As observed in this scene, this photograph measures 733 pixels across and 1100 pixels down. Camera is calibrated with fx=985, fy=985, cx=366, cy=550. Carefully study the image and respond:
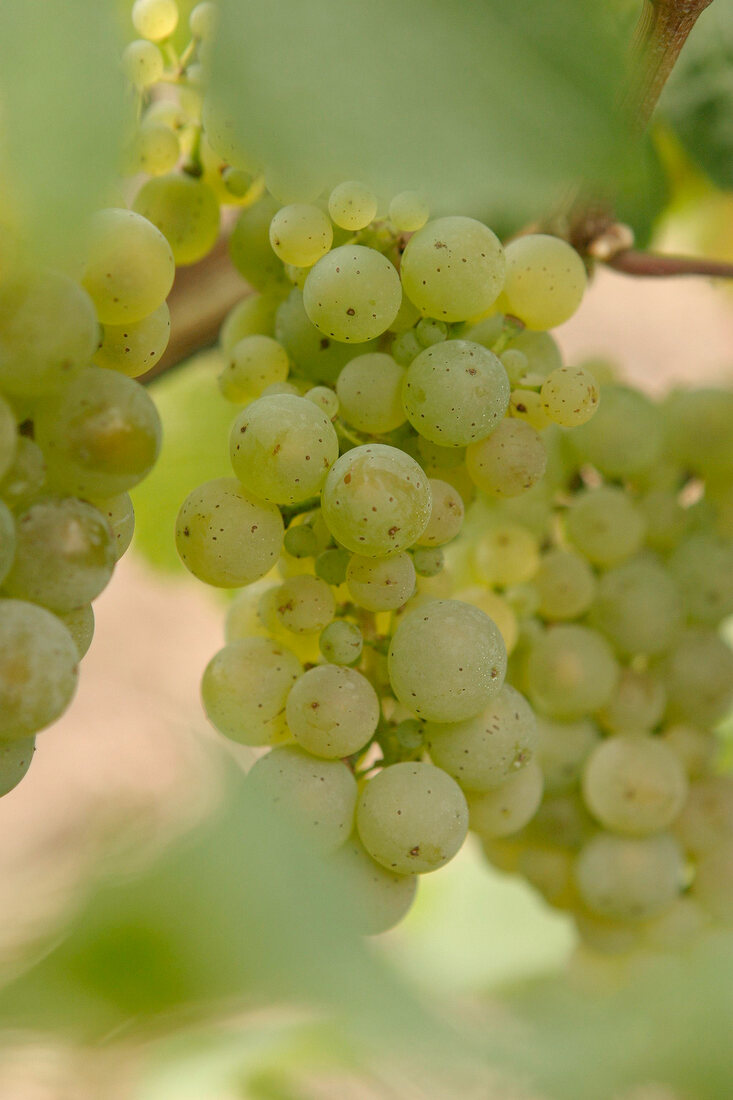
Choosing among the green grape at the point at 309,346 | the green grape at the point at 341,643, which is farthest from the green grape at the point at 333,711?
the green grape at the point at 309,346

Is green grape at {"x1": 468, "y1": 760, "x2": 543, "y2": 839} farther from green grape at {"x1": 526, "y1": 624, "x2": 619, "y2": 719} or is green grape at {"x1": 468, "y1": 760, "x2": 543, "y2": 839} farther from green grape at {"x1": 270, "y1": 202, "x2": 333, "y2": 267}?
green grape at {"x1": 270, "y1": 202, "x2": 333, "y2": 267}

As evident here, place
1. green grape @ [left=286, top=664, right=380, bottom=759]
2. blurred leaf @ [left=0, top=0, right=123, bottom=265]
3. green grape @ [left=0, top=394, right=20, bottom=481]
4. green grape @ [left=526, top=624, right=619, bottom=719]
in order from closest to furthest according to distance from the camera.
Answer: blurred leaf @ [left=0, top=0, right=123, bottom=265] < green grape @ [left=0, top=394, right=20, bottom=481] < green grape @ [left=286, top=664, right=380, bottom=759] < green grape @ [left=526, top=624, right=619, bottom=719]

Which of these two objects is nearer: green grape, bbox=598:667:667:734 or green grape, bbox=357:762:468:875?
green grape, bbox=357:762:468:875

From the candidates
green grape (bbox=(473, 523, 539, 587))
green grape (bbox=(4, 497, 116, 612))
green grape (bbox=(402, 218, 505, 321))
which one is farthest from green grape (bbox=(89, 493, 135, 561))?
green grape (bbox=(473, 523, 539, 587))

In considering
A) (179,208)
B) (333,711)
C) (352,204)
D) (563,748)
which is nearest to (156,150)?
(179,208)

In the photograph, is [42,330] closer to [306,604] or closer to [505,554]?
[306,604]

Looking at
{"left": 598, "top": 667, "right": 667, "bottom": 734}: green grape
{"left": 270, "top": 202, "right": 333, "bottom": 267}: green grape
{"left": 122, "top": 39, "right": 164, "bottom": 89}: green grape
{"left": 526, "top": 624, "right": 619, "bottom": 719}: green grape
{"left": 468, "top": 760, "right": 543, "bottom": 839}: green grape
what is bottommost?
{"left": 598, "top": 667, "right": 667, "bottom": 734}: green grape
